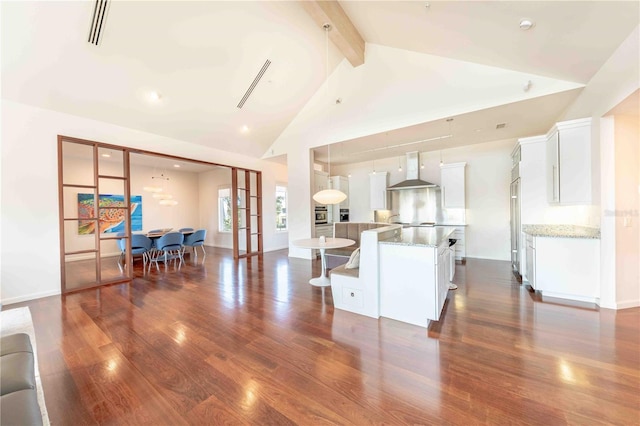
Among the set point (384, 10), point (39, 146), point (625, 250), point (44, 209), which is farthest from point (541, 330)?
point (39, 146)

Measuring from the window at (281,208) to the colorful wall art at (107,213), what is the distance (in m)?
4.37

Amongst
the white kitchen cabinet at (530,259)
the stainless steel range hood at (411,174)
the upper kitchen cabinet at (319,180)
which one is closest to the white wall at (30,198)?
the upper kitchen cabinet at (319,180)

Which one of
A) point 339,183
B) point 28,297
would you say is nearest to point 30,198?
point 28,297

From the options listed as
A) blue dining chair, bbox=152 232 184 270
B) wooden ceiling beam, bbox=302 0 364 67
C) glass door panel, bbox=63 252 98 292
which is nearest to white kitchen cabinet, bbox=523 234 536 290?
wooden ceiling beam, bbox=302 0 364 67

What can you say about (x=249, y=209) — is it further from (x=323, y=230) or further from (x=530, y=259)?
(x=530, y=259)

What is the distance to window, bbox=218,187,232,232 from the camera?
8688 millimetres

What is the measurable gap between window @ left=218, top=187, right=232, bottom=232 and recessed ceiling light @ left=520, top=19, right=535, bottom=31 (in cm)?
824

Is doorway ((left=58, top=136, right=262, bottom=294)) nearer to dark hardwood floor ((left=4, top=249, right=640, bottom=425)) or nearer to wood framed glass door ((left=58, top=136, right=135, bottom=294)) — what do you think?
wood framed glass door ((left=58, top=136, right=135, bottom=294))

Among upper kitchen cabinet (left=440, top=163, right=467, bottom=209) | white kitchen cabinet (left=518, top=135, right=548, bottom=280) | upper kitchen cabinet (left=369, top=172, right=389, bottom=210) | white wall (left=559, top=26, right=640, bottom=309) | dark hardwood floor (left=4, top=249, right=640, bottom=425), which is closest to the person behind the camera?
dark hardwood floor (left=4, top=249, right=640, bottom=425)

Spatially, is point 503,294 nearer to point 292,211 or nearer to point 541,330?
point 541,330

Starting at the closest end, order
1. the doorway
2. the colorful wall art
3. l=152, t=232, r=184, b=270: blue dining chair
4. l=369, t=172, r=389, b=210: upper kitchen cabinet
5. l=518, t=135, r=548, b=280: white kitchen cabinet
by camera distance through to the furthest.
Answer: l=518, t=135, r=548, b=280: white kitchen cabinet
the doorway
l=152, t=232, r=184, b=270: blue dining chair
the colorful wall art
l=369, t=172, r=389, b=210: upper kitchen cabinet

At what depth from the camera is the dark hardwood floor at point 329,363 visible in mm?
1552

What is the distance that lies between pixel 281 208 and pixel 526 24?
719 centimetres

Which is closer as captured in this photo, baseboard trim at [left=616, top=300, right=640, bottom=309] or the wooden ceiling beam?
baseboard trim at [left=616, top=300, right=640, bottom=309]
